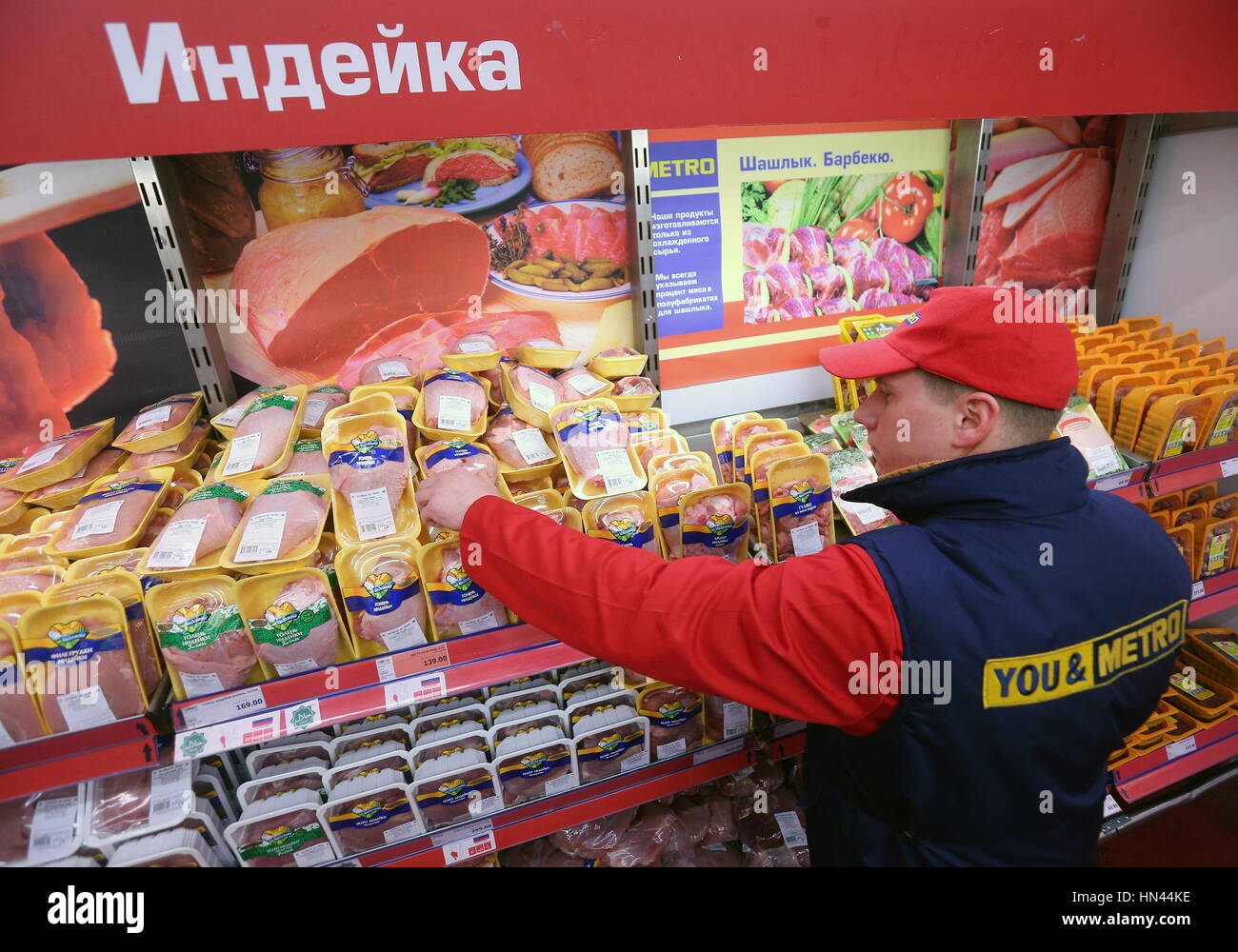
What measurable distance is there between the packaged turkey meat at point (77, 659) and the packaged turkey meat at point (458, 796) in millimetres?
653

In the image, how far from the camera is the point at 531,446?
64.6 inches

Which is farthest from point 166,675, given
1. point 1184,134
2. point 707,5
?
point 1184,134

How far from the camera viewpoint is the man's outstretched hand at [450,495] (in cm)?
121

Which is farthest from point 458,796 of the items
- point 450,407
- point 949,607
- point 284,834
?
point 949,607

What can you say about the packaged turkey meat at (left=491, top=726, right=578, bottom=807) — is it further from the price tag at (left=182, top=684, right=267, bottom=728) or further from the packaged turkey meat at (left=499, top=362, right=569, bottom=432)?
the packaged turkey meat at (left=499, top=362, right=569, bottom=432)

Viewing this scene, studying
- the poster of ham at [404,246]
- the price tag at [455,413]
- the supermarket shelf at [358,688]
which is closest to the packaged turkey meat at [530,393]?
the price tag at [455,413]

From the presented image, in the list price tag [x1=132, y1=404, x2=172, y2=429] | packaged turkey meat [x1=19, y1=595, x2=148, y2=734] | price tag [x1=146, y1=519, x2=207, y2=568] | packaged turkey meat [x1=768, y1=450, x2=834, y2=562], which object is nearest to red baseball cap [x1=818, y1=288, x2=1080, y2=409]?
packaged turkey meat [x1=768, y1=450, x2=834, y2=562]

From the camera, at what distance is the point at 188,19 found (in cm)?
68

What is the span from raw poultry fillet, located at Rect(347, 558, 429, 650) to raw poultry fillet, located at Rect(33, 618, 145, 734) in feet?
1.31

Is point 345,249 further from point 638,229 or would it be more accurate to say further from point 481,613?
point 481,613

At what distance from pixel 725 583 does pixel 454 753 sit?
94 centimetres

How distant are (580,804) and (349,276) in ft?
5.32

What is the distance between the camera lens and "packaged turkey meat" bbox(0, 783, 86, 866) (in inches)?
46.5
